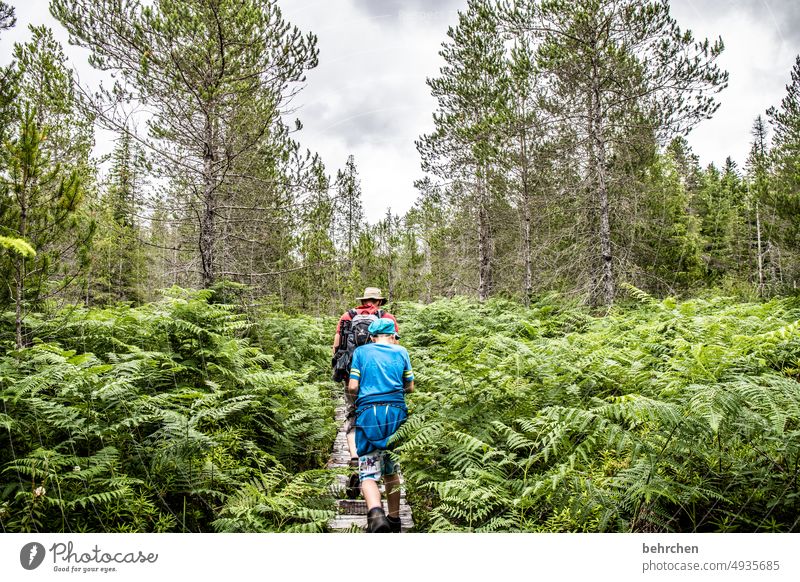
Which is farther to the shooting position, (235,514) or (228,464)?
(228,464)

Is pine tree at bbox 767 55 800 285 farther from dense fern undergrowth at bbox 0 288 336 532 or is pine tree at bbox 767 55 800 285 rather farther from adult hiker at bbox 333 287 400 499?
dense fern undergrowth at bbox 0 288 336 532

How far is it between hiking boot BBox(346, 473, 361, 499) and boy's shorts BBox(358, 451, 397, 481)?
37.6 inches

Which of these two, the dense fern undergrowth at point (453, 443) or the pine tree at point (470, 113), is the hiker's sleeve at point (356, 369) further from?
the pine tree at point (470, 113)

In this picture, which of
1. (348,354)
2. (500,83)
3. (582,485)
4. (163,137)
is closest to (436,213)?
(500,83)

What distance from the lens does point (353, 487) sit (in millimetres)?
4211

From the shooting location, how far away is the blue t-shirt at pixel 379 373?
3385 millimetres


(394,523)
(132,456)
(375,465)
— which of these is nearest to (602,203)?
(375,465)

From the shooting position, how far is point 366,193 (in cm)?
3388

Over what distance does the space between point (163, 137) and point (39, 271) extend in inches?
278

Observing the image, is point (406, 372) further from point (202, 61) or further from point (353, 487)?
point (202, 61)

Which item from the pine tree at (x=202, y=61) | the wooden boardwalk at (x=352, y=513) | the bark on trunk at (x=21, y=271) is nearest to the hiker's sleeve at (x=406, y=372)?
the wooden boardwalk at (x=352, y=513)

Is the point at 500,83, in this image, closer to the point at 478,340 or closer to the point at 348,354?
the point at 478,340

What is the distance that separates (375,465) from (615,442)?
6.98 feet

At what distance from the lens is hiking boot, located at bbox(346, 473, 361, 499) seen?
411 centimetres
